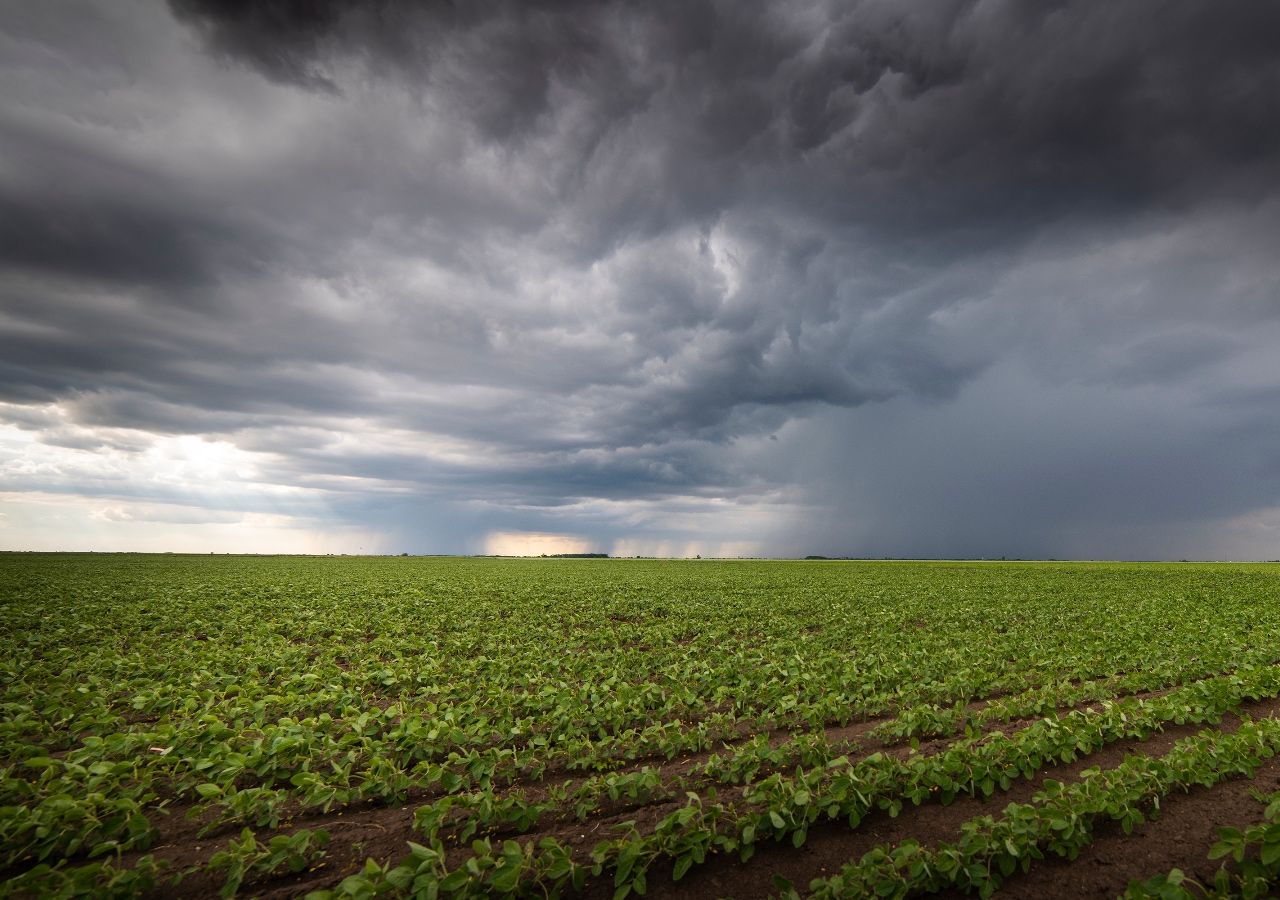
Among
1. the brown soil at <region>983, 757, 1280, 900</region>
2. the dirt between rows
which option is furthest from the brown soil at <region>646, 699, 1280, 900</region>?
the brown soil at <region>983, 757, 1280, 900</region>

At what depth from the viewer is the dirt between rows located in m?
5.85

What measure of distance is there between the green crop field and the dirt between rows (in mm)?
38

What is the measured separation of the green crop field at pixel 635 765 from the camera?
226 inches

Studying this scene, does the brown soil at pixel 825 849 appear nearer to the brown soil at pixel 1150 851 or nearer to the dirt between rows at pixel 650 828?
the dirt between rows at pixel 650 828

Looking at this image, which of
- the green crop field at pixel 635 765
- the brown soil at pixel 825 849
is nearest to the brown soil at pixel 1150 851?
the green crop field at pixel 635 765

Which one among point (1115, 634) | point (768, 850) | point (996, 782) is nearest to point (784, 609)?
point (1115, 634)

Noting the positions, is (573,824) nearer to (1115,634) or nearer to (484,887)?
(484,887)

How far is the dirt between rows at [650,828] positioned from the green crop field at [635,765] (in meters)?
0.04

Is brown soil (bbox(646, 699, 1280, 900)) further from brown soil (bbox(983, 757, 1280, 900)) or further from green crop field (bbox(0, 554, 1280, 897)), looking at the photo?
brown soil (bbox(983, 757, 1280, 900))

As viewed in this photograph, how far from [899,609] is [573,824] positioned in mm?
27651

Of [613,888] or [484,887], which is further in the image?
[613,888]

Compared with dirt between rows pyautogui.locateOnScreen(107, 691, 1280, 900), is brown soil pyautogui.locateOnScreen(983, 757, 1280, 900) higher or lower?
higher

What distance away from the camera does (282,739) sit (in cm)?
849

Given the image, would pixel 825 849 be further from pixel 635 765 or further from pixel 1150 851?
pixel 635 765
